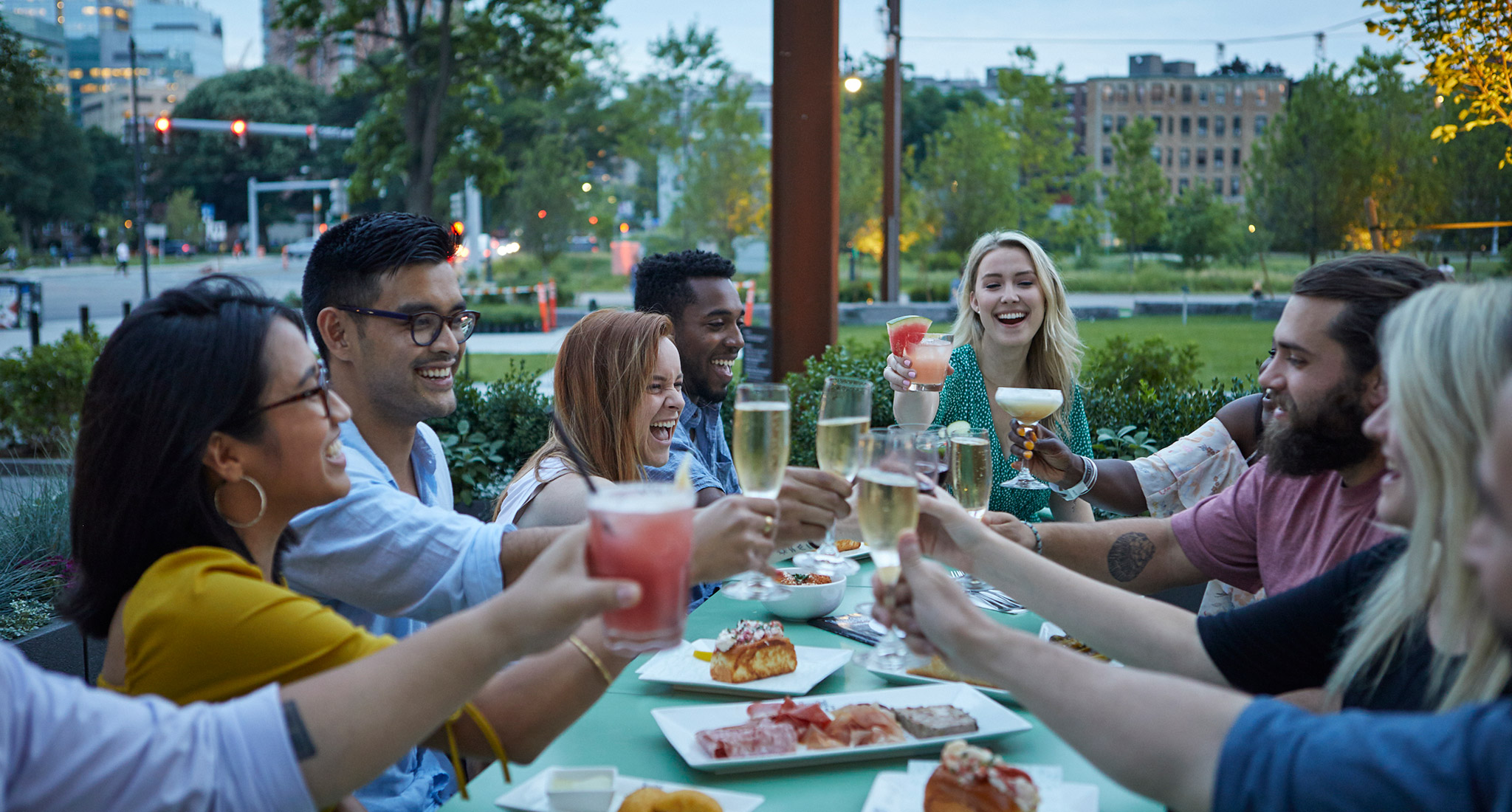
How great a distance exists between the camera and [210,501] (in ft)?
6.15

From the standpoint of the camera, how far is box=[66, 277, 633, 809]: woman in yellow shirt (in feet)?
5.41

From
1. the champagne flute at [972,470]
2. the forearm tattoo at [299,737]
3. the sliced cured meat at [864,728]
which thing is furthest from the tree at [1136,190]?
the forearm tattoo at [299,737]

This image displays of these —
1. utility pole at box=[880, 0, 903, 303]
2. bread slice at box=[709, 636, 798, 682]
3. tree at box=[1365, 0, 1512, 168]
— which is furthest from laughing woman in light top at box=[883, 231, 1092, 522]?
utility pole at box=[880, 0, 903, 303]

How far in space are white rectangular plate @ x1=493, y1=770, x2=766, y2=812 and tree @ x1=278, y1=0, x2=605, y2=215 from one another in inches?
723

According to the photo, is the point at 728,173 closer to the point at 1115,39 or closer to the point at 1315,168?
the point at 1115,39

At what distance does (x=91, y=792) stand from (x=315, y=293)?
1995mm

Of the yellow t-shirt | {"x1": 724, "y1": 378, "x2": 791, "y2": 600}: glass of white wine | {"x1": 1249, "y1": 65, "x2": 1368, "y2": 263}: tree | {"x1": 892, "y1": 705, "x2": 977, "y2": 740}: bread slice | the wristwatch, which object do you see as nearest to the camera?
the yellow t-shirt

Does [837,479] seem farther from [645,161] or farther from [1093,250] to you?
[1093,250]

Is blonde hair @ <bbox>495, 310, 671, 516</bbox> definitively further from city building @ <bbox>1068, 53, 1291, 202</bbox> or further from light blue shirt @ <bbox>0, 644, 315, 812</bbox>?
city building @ <bbox>1068, 53, 1291, 202</bbox>

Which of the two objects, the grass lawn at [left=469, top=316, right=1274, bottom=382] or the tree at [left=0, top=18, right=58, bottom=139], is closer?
the tree at [left=0, top=18, right=58, bottom=139]

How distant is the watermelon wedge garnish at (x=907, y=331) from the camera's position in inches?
161

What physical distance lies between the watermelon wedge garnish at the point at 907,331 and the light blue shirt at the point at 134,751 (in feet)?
9.76

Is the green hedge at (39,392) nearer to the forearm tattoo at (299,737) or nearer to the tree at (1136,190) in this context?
the forearm tattoo at (299,737)

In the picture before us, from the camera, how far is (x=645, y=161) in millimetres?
37000
